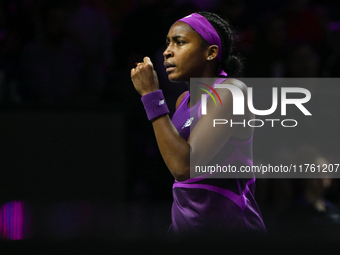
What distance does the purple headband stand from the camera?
152 cm

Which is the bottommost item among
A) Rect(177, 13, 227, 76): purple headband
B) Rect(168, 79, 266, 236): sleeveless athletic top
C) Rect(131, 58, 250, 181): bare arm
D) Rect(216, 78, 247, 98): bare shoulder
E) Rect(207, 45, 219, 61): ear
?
Rect(168, 79, 266, 236): sleeveless athletic top

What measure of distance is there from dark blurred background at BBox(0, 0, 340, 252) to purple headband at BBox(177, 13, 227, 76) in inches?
44.1

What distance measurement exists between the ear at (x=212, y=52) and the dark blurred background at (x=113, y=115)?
3.69ft

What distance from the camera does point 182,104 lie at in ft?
5.38

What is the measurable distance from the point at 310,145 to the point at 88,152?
138 cm

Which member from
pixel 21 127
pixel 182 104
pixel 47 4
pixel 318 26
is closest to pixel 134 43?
pixel 47 4

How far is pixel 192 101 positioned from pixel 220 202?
0.36 metres

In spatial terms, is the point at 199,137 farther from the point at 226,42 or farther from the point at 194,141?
the point at 226,42

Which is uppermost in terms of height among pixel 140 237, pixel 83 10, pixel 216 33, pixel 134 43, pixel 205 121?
pixel 83 10

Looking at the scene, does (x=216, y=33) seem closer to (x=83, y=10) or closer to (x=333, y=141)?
(x=333, y=141)

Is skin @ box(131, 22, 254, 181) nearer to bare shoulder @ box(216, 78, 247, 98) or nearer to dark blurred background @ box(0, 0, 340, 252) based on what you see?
bare shoulder @ box(216, 78, 247, 98)

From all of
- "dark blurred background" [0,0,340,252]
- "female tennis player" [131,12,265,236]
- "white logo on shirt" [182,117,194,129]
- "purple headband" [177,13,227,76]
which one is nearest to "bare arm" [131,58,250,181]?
"female tennis player" [131,12,265,236]

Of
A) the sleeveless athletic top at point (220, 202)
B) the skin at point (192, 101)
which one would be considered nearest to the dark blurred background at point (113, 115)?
the sleeveless athletic top at point (220, 202)

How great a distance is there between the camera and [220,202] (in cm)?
144
